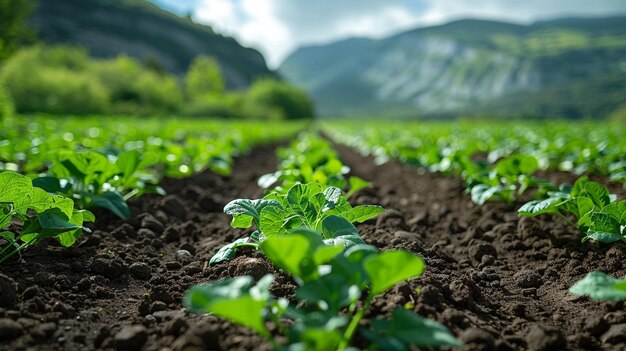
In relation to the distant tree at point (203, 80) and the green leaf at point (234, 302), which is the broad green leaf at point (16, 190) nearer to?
the green leaf at point (234, 302)

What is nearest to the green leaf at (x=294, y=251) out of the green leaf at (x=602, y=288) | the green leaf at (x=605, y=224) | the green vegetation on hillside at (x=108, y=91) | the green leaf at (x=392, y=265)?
the green leaf at (x=392, y=265)

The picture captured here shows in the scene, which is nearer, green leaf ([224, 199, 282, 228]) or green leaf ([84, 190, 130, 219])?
green leaf ([224, 199, 282, 228])

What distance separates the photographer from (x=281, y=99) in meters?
65.0

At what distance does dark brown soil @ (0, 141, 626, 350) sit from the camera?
175 cm

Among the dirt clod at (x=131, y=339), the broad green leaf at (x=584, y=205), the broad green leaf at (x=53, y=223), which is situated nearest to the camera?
the dirt clod at (x=131, y=339)

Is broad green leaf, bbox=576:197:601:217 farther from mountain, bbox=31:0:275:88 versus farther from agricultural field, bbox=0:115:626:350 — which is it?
mountain, bbox=31:0:275:88

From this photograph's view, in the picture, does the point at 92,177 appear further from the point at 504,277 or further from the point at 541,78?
the point at 541,78

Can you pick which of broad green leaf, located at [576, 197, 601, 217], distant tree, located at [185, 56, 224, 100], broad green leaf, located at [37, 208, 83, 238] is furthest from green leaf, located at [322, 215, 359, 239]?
distant tree, located at [185, 56, 224, 100]

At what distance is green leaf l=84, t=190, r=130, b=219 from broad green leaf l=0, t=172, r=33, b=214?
0.77 meters

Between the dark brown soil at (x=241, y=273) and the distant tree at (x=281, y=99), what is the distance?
5627 centimetres

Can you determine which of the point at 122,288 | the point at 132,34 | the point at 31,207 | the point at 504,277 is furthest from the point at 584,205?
the point at 132,34

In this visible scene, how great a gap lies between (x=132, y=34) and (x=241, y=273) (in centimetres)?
9084

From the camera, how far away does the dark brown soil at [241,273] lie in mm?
1745

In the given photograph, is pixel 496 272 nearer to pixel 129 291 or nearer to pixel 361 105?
pixel 129 291
